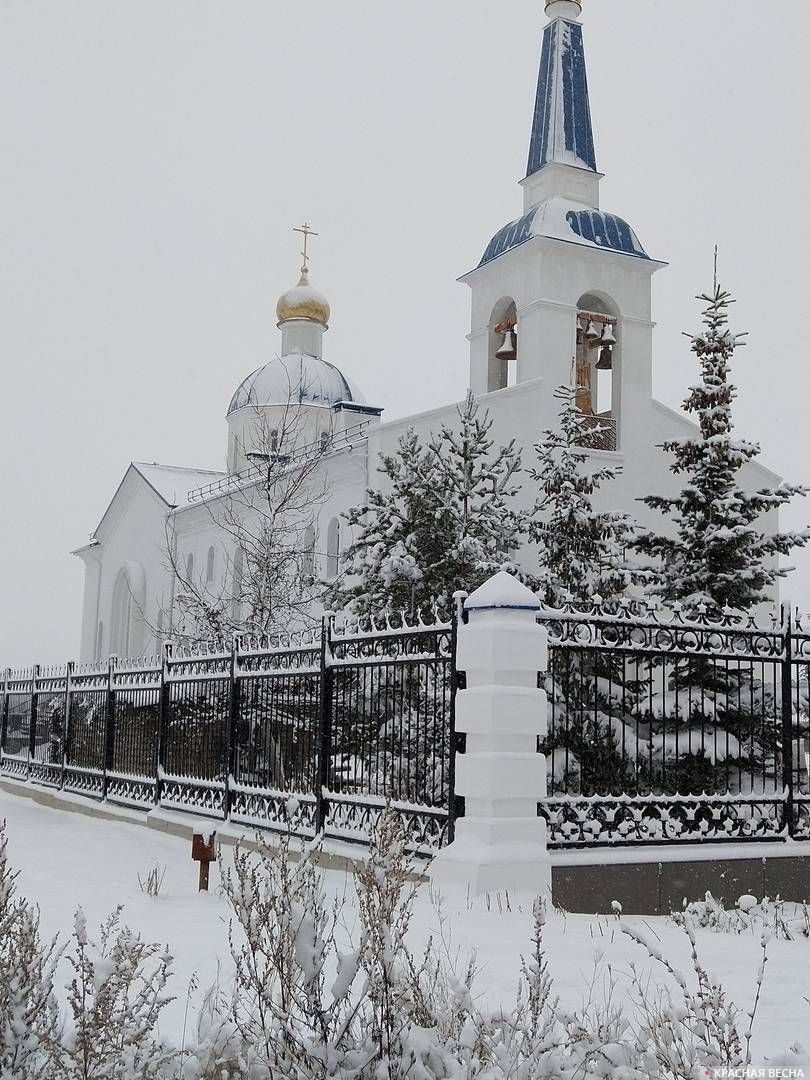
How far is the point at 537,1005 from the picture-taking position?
161 inches

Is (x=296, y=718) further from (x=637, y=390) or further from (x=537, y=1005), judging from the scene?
(x=637, y=390)

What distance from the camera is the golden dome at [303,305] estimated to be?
45531mm

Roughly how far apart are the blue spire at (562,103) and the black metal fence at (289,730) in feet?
44.6

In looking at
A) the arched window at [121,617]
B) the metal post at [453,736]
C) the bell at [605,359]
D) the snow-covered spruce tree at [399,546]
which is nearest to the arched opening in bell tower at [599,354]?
the bell at [605,359]

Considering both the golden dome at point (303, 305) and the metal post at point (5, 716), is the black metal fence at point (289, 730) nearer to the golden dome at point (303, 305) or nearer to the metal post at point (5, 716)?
the metal post at point (5, 716)

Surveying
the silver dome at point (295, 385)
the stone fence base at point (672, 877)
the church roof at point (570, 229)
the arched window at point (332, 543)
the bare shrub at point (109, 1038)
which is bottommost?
the stone fence base at point (672, 877)

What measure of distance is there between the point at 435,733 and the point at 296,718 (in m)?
2.35

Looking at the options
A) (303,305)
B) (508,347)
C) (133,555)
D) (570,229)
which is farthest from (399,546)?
(303,305)

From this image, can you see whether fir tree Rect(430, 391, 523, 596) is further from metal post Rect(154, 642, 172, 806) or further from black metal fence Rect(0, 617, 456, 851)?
metal post Rect(154, 642, 172, 806)

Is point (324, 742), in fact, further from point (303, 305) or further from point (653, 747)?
point (303, 305)

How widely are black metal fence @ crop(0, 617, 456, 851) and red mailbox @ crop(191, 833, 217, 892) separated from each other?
2.71 ft

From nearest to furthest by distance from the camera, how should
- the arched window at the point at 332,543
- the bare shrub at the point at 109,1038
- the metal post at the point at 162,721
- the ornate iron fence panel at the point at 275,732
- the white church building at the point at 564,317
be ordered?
1. the bare shrub at the point at 109,1038
2. the ornate iron fence panel at the point at 275,732
3. the metal post at the point at 162,721
4. the white church building at the point at 564,317
5. the arched window at the point at 332,543

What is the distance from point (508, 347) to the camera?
23.5 m

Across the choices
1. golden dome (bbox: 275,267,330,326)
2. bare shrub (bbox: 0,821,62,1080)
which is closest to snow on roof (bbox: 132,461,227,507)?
golden dome (bbox: 275,267,330,326)
